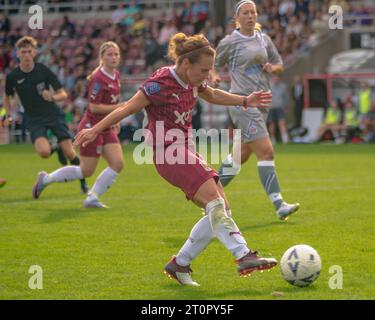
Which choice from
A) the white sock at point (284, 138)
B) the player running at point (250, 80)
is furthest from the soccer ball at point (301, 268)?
the white sock at point (284, 138)

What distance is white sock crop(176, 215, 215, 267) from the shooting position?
8.02 meters

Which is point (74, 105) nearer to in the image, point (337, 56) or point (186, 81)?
point (337, 56)

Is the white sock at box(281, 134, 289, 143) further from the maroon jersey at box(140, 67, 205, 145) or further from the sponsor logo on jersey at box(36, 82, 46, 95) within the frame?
the maroon jersey at box(140, 67, 205, 145)

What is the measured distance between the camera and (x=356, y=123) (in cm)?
2858

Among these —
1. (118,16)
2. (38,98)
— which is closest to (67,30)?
(118,16)

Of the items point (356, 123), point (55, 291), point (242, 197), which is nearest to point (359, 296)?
point (55, 291)

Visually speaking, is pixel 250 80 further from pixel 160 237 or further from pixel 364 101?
pixel 364 101

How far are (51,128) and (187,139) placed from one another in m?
6.99

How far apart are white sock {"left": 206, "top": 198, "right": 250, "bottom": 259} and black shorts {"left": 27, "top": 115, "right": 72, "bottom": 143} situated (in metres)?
7.34

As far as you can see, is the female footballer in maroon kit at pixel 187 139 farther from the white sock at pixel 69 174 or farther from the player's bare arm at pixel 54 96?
the player's bare arm at pixel 54 96

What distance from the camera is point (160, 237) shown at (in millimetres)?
10594
